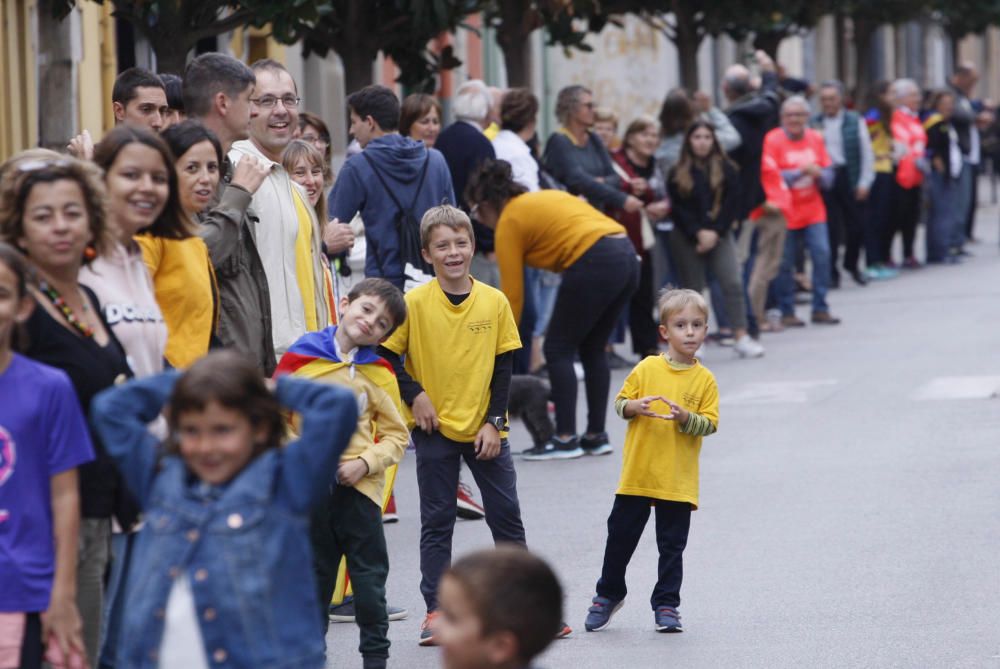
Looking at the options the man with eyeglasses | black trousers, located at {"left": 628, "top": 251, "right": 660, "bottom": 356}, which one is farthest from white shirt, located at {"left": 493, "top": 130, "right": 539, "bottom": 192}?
the man with eyeglasses

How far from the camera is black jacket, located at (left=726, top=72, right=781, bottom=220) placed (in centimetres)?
1622

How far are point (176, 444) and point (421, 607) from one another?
11.6 ft

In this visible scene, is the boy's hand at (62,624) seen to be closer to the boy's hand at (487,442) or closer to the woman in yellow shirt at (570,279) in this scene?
the boy's hand at (487,442)

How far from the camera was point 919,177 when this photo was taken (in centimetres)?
2212

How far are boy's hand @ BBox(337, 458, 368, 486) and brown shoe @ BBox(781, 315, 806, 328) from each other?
11446 mm

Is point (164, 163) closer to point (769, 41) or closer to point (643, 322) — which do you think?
point (643, 322)

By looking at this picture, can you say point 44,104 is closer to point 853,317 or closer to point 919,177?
point 853,317

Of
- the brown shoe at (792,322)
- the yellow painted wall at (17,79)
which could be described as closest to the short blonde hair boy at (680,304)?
the yellow painted wall at (17,79)

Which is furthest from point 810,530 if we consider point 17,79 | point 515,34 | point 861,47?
point 861,47

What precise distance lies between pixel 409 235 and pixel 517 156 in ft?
10.3

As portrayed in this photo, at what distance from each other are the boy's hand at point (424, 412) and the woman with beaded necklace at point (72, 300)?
2.41 meters

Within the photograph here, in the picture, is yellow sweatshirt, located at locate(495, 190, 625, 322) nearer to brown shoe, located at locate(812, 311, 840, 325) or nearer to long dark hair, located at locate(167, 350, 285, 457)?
long dark hair, located at locate(167, 350, 285, 457)

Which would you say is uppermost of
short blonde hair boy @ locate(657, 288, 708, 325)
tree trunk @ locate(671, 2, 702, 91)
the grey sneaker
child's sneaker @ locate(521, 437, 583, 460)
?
tree trunk @ locate(671, 2, 702, 91)

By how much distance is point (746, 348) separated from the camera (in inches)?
596
